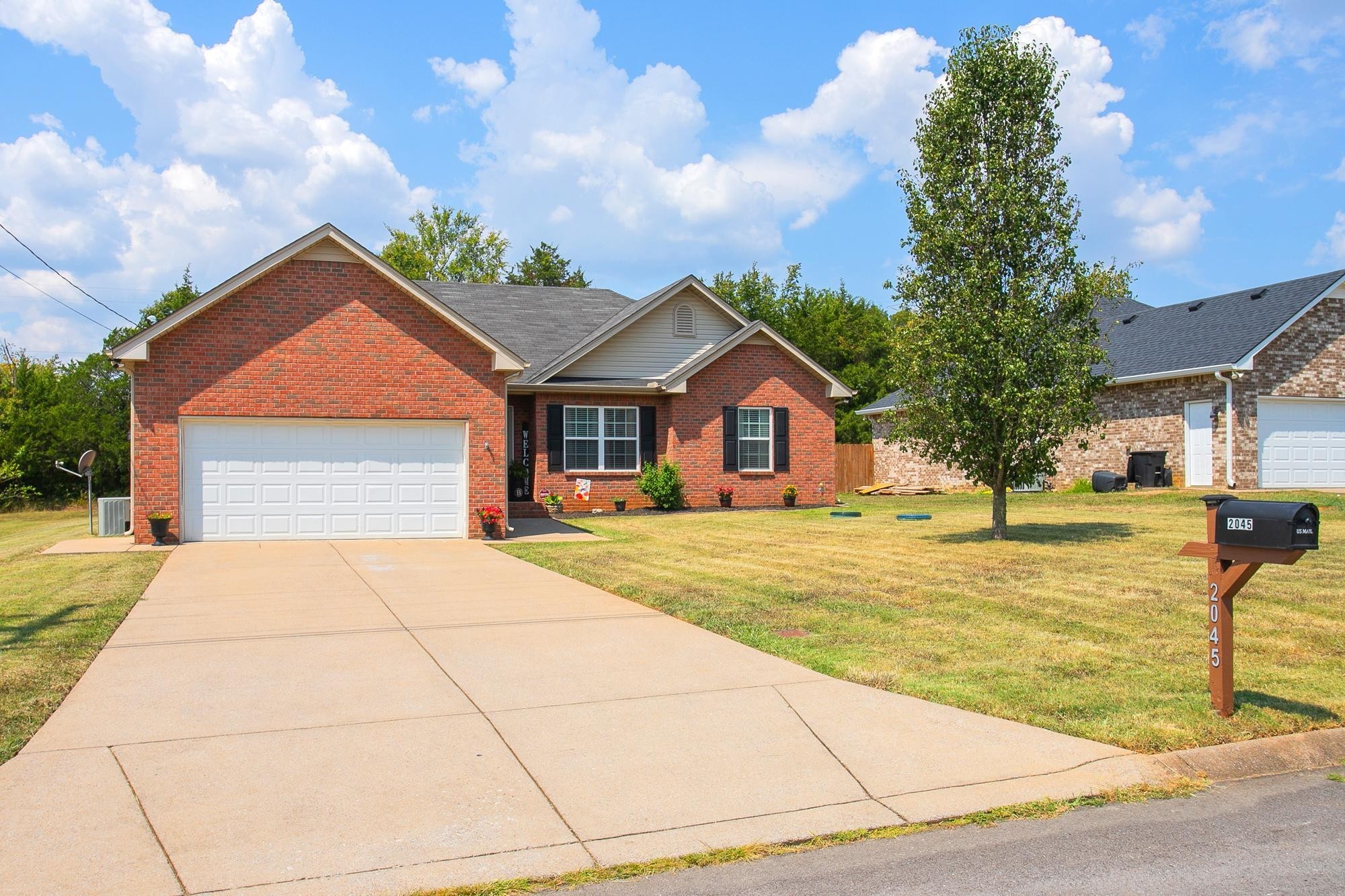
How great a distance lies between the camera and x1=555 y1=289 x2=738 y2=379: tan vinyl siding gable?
81.0 feet

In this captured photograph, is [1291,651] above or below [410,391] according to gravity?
below

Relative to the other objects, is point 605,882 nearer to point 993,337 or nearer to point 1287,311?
point 993,337

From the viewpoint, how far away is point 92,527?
2106cm

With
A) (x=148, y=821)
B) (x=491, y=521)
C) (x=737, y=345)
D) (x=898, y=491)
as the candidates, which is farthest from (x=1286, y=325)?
(x=148, y=821)

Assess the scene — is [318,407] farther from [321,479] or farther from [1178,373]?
[1178,373]

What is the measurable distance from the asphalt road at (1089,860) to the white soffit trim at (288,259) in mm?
14254

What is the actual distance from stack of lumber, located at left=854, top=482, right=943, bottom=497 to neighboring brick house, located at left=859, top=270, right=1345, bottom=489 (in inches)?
222

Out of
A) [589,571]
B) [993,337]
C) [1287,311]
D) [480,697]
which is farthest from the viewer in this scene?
[1287,311]

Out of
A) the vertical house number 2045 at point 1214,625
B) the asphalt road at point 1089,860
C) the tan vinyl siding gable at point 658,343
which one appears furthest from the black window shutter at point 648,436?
the asphalt road at point 1089,860

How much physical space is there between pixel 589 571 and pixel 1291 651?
7.96 meters

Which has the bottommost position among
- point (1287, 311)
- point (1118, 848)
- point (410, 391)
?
point (1118, 848)

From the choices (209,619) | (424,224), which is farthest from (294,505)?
(424,224)

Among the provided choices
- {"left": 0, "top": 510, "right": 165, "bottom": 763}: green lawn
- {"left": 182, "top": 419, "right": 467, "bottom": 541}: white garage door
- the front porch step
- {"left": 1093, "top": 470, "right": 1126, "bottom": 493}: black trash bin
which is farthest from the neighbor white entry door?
{"left": 0, "top": 510, "right": 165, "bottom": 763}: green lawn

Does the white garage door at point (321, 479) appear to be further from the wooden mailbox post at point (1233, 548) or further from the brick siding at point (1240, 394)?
the wooden mailbox post at point (1233, 548)
